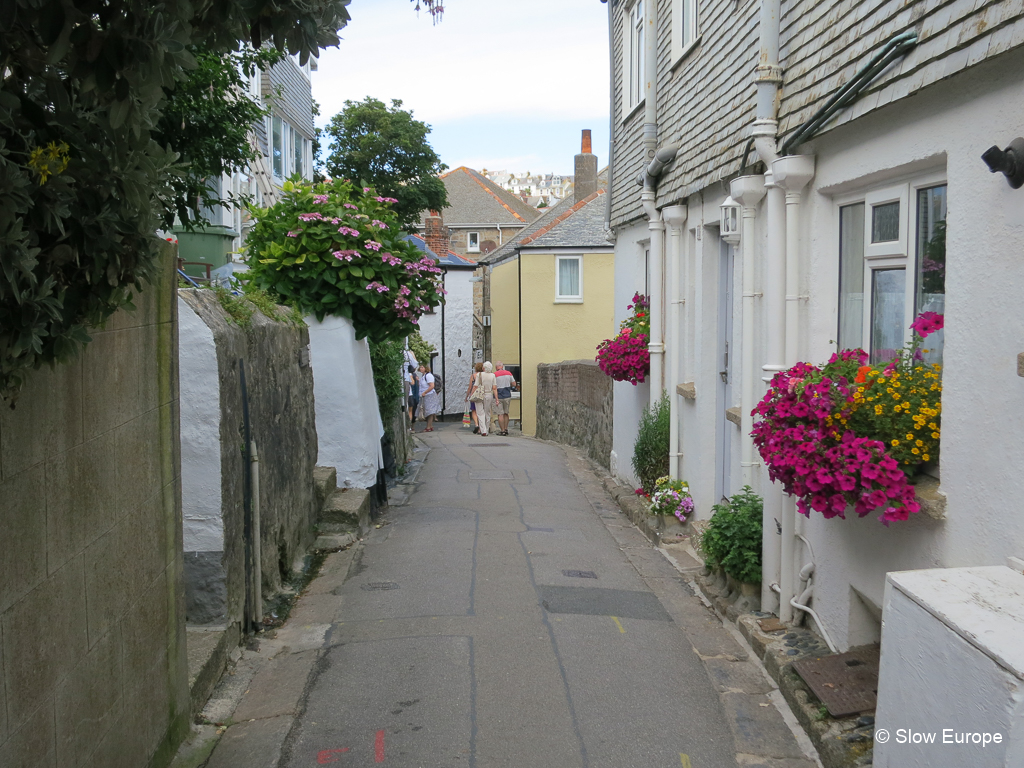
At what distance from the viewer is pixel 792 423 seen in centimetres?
505

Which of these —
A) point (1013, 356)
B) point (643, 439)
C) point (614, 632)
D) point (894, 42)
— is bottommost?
point (614, 632)

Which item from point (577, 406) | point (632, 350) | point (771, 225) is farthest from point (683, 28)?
point (577, 406)

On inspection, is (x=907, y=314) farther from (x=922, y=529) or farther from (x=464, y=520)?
(x=464, y=520)

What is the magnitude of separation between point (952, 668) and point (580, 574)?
16.0 ft

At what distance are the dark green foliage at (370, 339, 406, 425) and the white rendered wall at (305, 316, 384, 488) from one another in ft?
7.98

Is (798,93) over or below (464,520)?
over

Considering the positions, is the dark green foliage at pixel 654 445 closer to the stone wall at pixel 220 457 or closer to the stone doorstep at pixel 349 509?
the stone doorstep at pixel 349 509

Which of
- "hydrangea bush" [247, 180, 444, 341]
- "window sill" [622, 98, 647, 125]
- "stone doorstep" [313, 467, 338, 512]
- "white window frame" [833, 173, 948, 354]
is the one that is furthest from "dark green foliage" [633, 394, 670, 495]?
"white window frame" [833, 173, 948, 354]

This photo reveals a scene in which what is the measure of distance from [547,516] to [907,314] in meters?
6.15

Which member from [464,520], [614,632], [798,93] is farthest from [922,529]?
[464,520]

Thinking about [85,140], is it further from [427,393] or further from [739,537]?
[427,393]

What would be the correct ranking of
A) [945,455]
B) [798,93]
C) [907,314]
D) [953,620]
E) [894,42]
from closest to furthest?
[953,620], [945,455], [894,42], [907,314], [798,93]

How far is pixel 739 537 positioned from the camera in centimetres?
701

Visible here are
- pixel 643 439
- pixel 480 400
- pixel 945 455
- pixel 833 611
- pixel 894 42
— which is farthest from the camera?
pixel 480 400
